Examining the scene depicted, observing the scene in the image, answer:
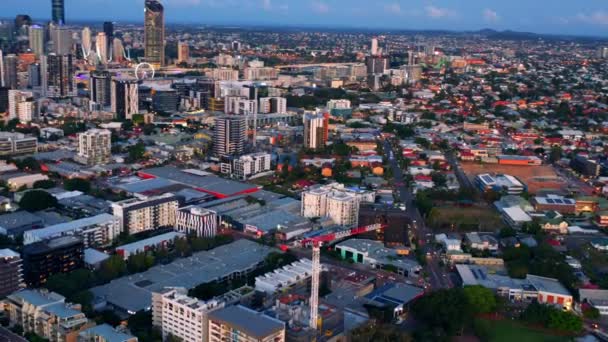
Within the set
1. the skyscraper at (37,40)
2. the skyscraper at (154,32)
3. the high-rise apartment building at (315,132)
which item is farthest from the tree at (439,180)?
the skyscraper at (37,40)

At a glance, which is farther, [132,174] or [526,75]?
[526,75]

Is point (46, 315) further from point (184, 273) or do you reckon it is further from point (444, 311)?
point (444, 311)

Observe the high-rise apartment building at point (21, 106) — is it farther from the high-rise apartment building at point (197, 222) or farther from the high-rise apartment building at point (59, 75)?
the high-rise apartment building at point (197, 222)

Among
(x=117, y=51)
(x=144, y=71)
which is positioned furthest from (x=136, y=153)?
(x=117, y=51)

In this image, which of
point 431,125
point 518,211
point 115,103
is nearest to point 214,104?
point 115,103

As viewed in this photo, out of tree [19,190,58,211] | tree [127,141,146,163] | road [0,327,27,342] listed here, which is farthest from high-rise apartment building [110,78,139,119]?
road [0,327,27,342]

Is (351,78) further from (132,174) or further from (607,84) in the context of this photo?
(132,174)
